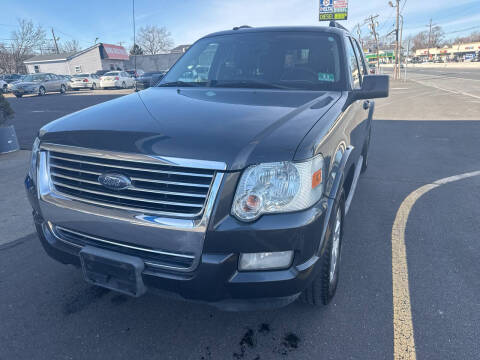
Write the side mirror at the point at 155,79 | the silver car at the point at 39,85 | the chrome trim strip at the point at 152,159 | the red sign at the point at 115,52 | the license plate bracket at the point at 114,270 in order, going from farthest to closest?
the red sign at the point at 115,52
the silver car at the point at 39,85
the side mirror at the point at 155,79
the license plate bracket at the point at 114,270
the chrome trim strip at the point at 152,159

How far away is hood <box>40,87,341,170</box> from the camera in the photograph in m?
1.84

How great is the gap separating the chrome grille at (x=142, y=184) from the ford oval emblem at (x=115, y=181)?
0.02m

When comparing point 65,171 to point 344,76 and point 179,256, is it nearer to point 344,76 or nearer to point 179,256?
point 179,256

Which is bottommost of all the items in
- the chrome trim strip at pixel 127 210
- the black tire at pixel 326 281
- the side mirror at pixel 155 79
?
the black tire at pixel 326 281

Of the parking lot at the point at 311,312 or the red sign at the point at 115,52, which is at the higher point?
Result: the red sign at the point at 115,52

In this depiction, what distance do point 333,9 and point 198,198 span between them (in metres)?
27.0

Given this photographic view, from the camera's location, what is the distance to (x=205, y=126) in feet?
6.82

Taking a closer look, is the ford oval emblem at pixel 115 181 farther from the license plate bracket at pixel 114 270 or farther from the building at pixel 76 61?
the building at pixel 76 61

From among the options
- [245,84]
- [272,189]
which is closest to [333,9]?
[245,84]

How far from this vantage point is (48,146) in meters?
2.29

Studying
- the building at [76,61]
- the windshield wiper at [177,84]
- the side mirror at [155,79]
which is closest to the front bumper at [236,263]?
the windshield wiper at [177,84]

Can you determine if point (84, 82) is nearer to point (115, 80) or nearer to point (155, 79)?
point (115, 80)

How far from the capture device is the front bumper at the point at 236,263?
5.88 feet

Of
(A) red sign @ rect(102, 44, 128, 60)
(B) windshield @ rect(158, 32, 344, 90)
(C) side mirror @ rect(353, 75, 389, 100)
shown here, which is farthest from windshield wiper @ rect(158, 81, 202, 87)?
(A) red sign @ rect(102, 44, 128, 60)
